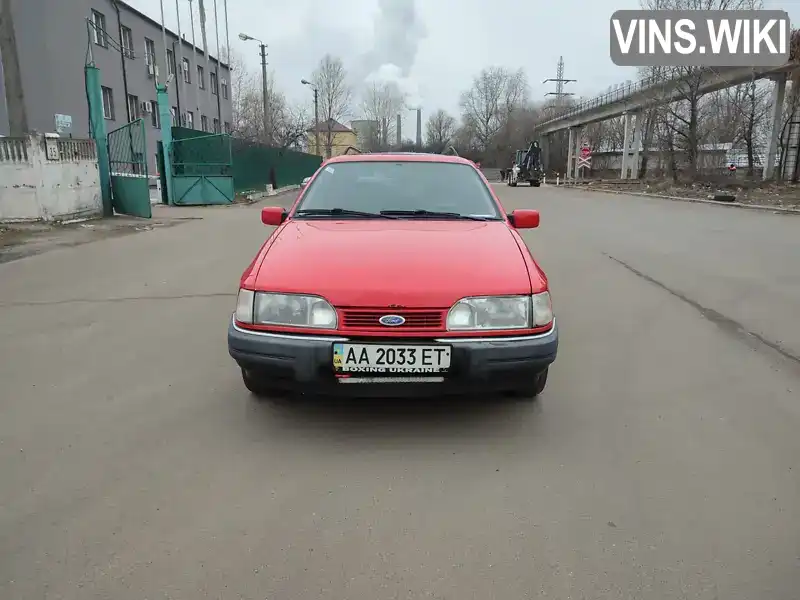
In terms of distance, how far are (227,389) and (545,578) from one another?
2.42 meters

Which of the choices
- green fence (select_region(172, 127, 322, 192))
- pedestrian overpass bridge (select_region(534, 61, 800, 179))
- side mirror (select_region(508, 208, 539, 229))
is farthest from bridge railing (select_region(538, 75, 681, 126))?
side mirror (select_region(508, 208, 539, 229))

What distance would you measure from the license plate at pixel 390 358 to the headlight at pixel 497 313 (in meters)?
0.16

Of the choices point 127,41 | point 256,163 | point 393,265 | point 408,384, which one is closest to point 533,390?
point 408,384

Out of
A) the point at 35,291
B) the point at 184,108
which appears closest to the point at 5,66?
the point at 35,291

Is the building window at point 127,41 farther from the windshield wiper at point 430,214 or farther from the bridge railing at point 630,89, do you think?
the windshield wiper at point 430,214

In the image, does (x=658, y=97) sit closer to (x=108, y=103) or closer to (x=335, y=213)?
(x=108, y=103)

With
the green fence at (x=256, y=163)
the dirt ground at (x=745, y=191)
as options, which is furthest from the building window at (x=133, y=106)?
the dirt ground at (x=745, y=191)

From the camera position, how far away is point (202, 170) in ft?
67.7

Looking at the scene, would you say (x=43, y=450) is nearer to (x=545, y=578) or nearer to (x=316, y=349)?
(x=316, y=349)

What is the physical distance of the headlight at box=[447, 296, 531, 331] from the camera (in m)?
3.00

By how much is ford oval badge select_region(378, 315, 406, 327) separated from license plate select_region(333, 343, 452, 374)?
11 centimetres

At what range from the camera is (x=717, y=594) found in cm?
207

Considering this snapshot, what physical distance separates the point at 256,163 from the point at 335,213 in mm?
24610

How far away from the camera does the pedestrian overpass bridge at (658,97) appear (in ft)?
87.2
